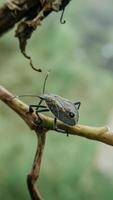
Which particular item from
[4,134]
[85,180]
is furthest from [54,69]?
[85,180]

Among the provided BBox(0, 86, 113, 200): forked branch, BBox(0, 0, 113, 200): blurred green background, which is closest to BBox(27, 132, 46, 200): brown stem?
BBox(0, 86, 113, 200): forked branch

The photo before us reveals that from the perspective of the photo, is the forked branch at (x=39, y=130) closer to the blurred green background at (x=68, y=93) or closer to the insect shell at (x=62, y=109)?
the insect shell at (x=62, y=109)

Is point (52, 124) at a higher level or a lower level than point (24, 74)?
lower

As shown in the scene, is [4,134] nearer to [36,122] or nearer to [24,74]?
[24,74]

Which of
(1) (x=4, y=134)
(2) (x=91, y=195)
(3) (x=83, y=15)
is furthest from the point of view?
(3) (x=83, y=15)

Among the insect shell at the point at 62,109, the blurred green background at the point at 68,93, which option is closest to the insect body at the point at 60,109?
the insect shell at the point at 62,109

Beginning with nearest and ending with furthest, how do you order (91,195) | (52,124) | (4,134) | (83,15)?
(52,124) < (91,195) < (4,134) < (83,15)

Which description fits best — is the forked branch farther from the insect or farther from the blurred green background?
the blurred green background
